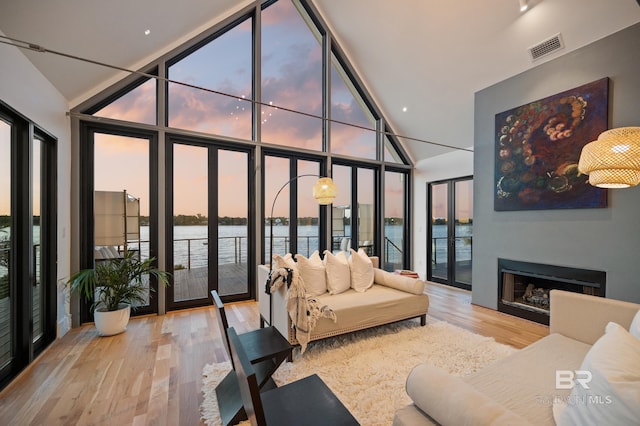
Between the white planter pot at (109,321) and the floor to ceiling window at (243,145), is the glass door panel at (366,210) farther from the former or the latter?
the white planter pot at (109,321)

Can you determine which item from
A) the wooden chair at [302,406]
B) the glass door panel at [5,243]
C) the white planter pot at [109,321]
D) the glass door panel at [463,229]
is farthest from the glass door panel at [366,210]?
the glass door panel at [5,243]

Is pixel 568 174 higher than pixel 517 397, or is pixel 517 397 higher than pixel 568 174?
pixel 568 174

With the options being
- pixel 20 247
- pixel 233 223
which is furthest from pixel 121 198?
pixel 233 223

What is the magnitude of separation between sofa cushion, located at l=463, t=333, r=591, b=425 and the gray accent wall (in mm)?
1718

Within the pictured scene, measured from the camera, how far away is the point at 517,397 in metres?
1.40

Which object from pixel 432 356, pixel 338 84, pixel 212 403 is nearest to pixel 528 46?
pixel 338 84

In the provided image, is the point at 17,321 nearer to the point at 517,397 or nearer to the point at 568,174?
the point at 517,397

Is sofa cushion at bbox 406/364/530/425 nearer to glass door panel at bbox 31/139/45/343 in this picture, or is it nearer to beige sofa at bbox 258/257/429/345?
beige sofa at bbox 258/257/429/345

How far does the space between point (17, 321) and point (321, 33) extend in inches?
232

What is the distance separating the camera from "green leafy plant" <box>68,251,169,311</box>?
314 cm

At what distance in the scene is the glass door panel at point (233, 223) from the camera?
14.4 feet

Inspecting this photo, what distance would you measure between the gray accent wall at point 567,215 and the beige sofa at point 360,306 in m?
1.58

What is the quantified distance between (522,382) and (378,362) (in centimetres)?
123

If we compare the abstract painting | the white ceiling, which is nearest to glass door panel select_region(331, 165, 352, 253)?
the white ceiling
